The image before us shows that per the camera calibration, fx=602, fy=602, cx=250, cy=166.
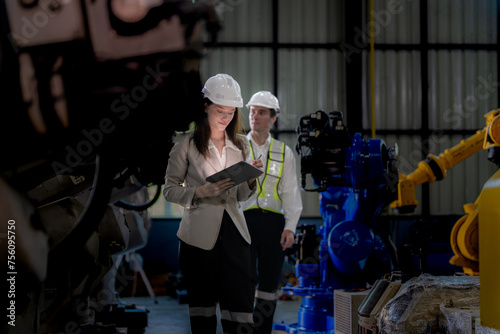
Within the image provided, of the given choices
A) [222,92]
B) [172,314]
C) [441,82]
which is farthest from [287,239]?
[441,82]

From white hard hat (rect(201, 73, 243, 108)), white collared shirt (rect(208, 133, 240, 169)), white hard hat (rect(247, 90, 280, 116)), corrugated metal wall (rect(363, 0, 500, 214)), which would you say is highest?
corrugated metal wall (rect(363, 0, 500, 214))

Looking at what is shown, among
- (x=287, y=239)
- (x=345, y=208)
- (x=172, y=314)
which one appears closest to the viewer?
(x=287, y=239)

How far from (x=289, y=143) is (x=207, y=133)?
25.5ft

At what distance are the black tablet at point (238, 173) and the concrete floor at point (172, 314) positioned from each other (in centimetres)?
280

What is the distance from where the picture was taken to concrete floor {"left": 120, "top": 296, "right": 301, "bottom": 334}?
588cm

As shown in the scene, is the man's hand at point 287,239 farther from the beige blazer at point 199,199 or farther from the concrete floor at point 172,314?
the concrete floor at point 172,314

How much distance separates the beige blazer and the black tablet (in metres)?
0.20

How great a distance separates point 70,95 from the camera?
150 cm

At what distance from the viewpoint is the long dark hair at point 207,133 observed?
3182 mm

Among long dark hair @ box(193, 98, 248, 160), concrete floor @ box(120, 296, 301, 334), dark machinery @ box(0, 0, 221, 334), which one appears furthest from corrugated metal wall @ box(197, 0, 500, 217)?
dark machinery @ box(0, 0, 221, 334)

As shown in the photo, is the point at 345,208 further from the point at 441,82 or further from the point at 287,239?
the point at 441,82

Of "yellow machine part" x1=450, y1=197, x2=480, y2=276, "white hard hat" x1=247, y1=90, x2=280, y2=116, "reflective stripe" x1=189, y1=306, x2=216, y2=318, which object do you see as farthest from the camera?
"yellow machine part" x1=450, y1=197, x2=480, y2=276

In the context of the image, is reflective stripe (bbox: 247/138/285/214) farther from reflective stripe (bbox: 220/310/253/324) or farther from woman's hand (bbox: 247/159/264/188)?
reflective stripe (bbox: 220/310/253/324)

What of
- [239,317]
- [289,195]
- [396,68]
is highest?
[396,68]
